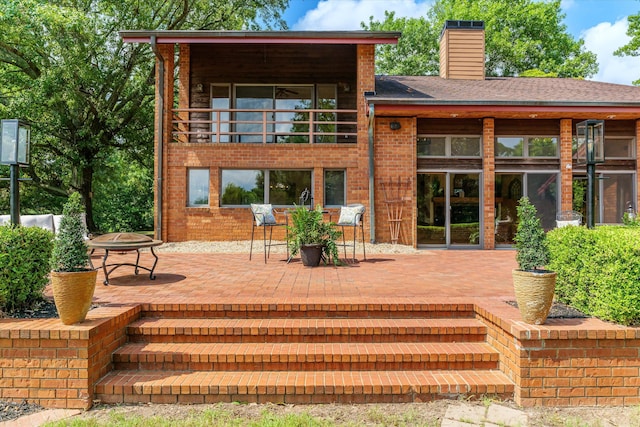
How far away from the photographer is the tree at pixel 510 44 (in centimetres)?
2323

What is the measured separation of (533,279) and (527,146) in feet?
27.7

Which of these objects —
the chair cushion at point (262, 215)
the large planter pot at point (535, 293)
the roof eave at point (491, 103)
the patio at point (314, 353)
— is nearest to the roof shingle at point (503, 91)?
the roof eave at point (491, 103)

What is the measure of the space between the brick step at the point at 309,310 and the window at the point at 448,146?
7.00m

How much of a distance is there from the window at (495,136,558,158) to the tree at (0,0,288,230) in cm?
1196

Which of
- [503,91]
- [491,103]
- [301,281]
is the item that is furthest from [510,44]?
[301,281]

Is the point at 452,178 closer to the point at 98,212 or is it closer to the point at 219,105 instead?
the point at 219,105

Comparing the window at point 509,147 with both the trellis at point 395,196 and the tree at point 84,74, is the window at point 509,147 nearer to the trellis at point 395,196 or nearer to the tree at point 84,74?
the trellis at point 395,196

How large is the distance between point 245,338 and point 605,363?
106 inches

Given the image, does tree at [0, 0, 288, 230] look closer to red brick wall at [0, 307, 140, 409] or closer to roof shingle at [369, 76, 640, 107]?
roof shingle at [369, 76, 640, 107]

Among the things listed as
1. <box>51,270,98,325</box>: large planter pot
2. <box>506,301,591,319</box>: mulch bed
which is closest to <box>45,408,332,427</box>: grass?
<box>51,270,98,325</box>: large planter pot

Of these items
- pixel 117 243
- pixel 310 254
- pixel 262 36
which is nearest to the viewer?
pixel 117 243

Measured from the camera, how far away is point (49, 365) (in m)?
2.71

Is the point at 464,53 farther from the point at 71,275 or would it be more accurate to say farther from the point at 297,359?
the point at 71,275

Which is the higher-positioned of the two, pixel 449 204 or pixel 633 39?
pixel 633 39
